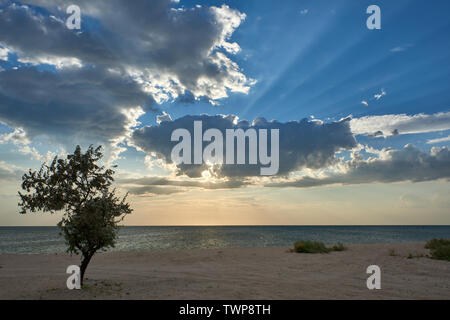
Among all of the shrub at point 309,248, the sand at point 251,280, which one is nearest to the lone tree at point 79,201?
the sand at point 251,280

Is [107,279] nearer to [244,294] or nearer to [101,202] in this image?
[101,202]

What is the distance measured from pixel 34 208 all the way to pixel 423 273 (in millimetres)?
25415

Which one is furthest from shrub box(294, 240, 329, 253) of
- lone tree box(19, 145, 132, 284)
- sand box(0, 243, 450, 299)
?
lone tree box(19, 145, 132, 284)

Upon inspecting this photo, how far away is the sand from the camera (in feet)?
47.5

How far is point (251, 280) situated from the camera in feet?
59.9

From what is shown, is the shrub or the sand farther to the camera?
the shrub

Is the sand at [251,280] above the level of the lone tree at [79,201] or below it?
below

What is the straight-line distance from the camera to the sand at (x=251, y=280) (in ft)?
47.5

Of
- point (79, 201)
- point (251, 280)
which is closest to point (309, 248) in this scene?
point (251, 280)

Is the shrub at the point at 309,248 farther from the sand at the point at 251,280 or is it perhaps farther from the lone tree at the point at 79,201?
the lone tree at the point at 79,201

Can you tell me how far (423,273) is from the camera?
19969 millimetres

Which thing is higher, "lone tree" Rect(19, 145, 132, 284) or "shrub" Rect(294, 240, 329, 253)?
"lone tree" Rect(19, 145, 132, 284)

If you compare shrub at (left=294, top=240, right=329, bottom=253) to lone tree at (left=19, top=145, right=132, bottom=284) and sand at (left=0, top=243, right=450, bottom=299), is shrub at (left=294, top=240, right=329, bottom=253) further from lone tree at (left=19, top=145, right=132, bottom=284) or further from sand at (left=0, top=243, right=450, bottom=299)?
lone tree at (left=19, top=145, right=132, bottom=284)
